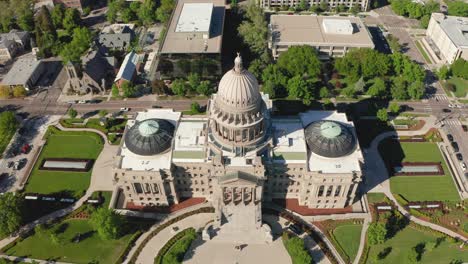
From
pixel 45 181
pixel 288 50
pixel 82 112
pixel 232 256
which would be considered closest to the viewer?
pixel 232 256

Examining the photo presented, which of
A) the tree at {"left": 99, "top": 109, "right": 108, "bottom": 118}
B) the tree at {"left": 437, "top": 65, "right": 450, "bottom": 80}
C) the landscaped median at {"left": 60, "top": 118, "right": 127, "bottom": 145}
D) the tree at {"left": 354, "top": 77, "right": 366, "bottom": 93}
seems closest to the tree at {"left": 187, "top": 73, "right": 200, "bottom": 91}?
the landscaped median at {"left": 60, "top": 118, "right": 127, "bottom": 145}

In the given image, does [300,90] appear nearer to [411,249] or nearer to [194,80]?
[194,80]

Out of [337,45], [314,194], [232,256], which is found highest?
[337,45]

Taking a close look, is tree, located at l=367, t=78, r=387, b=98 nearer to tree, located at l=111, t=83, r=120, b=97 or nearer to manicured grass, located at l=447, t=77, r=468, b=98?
manicured grass, located at l=447, t=77, r=468, b=98

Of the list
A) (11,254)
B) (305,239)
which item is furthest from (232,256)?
(11,254)

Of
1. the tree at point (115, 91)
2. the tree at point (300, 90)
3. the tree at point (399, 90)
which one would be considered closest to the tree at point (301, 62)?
the tree at point (300, 90)

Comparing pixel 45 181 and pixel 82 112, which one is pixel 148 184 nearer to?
pixel 45 181

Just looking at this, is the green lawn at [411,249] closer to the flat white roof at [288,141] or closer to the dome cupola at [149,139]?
the flat white roof at [288,141]
